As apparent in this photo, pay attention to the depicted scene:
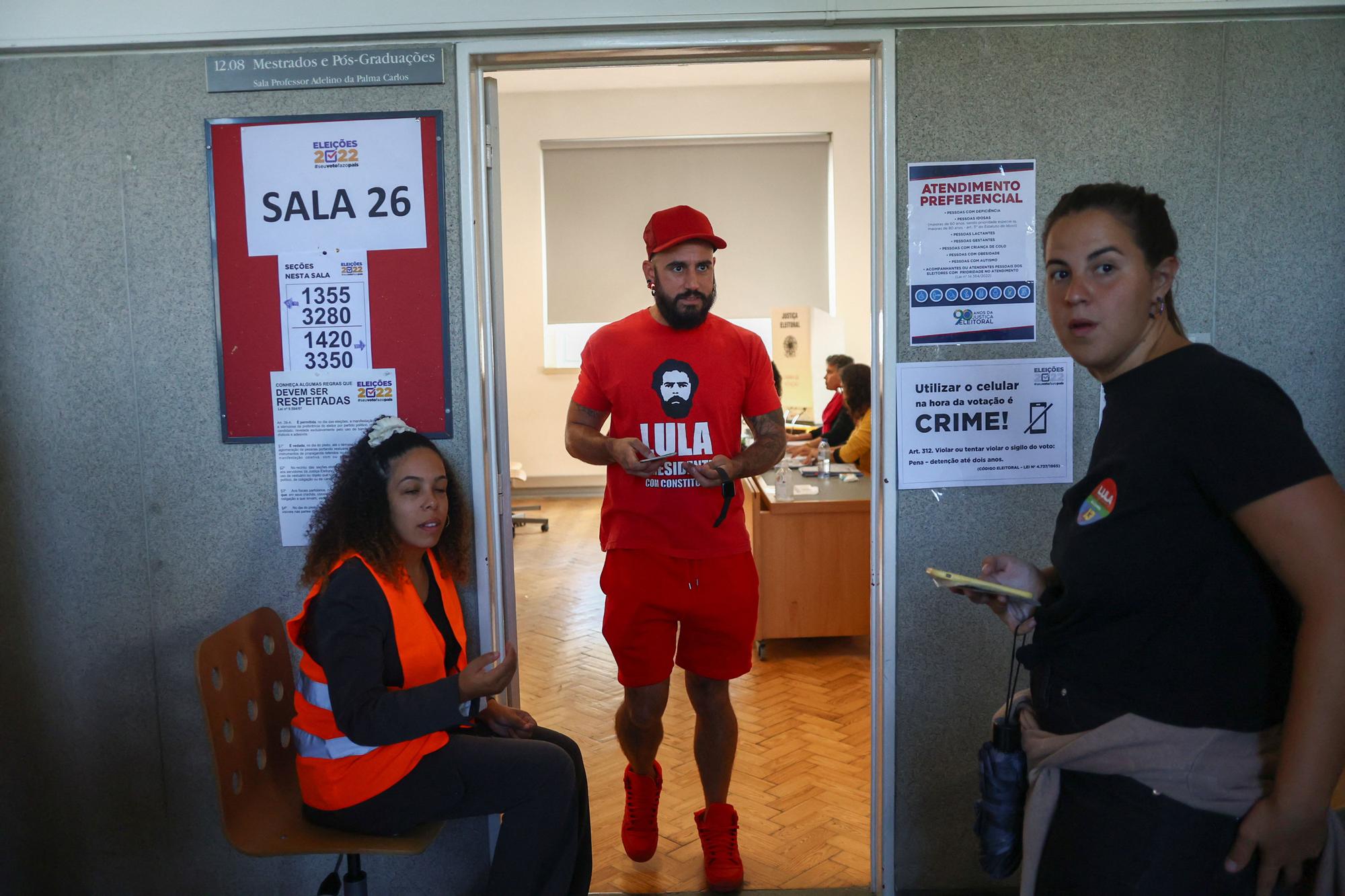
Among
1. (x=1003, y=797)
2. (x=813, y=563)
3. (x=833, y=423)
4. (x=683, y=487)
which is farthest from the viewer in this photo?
(x=833, y=423)

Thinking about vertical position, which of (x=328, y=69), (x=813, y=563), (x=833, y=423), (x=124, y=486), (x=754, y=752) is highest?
(x=328, y=69)

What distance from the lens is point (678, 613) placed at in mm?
2443

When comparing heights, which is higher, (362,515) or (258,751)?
(362,515)

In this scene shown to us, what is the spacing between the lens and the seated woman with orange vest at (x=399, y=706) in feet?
5.80

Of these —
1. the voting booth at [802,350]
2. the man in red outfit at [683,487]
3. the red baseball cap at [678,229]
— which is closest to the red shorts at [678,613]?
the man in red outfit at [683,487]

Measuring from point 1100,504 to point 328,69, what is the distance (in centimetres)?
193

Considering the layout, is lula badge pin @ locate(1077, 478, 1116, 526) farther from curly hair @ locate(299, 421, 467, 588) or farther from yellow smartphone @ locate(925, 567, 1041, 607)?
curly hair @ locate(299, 421, 467, 588)

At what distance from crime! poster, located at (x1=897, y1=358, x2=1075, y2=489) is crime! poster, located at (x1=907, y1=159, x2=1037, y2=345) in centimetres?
8

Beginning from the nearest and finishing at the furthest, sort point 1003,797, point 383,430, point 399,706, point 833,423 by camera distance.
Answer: point 1003,797
point 399,706
point 383,430
point 833,423

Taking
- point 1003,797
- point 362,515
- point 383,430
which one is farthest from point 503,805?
point 1003,797

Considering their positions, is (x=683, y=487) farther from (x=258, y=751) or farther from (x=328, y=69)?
(x=328, y=69)

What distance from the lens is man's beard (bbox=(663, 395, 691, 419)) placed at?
8.11 feet

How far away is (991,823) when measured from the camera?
4.57 ft

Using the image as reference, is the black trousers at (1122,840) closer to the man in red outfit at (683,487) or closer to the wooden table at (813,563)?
the man in red outfit at (683,487)
